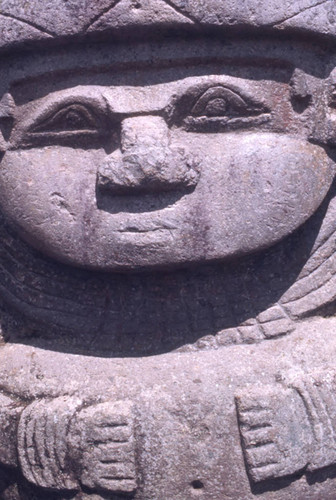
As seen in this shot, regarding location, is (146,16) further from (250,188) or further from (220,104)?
(250,188)

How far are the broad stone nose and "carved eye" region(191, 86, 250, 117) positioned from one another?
0.12 metres

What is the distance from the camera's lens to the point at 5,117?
6.07 ft

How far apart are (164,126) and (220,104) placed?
168 millimetres

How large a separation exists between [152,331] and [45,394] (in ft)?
1.17

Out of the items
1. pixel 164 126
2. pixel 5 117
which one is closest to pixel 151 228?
pixel 164 126

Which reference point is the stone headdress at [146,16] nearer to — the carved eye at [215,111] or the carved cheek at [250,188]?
the carved eye at [215,111]

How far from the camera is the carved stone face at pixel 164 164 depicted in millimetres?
1733

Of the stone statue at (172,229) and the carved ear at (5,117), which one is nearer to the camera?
the stone statue at (172,229)

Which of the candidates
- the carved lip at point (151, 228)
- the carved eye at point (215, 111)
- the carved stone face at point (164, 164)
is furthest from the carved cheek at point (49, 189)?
the carved eye at point (215, 111)

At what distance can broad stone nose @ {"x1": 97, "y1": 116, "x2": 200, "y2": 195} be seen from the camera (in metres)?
1.71

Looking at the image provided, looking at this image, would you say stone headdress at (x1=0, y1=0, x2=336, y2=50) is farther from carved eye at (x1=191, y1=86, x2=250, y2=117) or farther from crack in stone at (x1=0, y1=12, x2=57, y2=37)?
carved eye at (x1=191, y1=86, x2=250, y2=117)

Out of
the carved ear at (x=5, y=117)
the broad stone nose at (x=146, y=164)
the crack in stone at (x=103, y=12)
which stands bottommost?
the broad stone nose at (x=146, y=164)

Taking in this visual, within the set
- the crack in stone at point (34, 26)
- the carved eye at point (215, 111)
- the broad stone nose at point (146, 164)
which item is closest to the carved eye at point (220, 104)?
the carved eye at point (215, 111)

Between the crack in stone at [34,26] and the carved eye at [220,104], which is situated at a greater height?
the crack in stone at [34,26]
